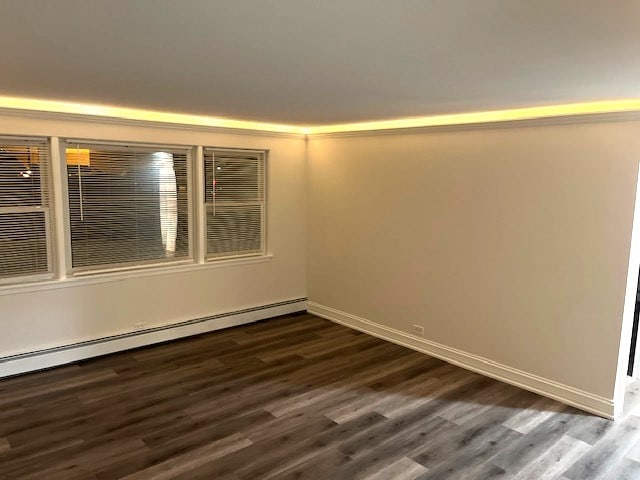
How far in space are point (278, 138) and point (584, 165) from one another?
10.7ft

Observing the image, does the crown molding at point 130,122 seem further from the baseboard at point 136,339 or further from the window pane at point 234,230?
the baseboard at point 136,339

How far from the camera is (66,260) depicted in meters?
4.30

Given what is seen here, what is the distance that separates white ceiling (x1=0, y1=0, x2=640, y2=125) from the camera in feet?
5.31

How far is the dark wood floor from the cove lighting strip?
7.42ft

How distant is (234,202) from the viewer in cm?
541

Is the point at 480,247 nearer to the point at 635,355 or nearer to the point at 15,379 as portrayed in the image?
the point at 635,355

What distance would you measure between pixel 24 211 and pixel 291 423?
287 centimetres

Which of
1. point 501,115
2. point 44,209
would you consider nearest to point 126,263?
point 44,209

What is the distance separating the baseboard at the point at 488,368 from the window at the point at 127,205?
6.94 feet

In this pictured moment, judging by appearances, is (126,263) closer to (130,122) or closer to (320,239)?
(130,122)

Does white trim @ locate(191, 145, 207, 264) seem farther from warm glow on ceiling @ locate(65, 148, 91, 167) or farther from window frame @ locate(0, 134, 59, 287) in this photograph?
window frame @ locate(0, 134, 59, 287)

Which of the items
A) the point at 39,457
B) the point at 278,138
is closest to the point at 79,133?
the point at 278,138

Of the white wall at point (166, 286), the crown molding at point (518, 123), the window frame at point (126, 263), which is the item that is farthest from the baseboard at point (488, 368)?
the crown molding at point (518, 123)

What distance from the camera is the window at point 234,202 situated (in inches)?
205
